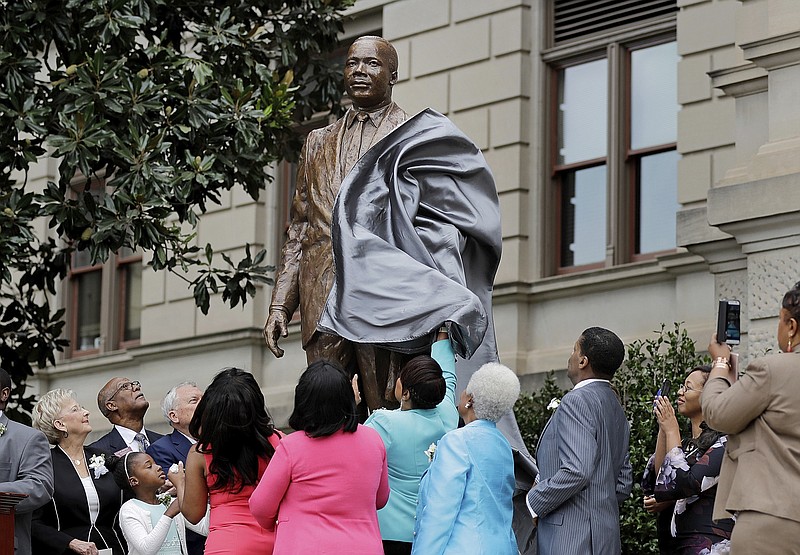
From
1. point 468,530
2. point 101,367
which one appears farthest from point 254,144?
point 101,367

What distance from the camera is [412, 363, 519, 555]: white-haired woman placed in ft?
25.9

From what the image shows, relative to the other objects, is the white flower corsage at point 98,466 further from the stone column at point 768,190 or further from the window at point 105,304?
the window at point 105,304

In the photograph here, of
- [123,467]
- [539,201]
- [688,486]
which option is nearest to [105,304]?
[539,201]

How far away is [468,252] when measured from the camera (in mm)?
9305

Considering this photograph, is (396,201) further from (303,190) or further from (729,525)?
(729,525)

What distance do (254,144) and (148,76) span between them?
0.99m

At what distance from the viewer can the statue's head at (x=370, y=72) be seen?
9.29 metres

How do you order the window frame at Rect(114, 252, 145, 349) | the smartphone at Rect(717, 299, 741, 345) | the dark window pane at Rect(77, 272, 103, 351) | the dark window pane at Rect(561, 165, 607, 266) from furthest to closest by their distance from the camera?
the dark window pane at Rect(77, 272, 103, 351)
the window frame at Rect(114, 252, 145, 349)
the dark window pane at Rect(561, 165, 607, 266)
the smartphone at Rect(717, 299, 741, 345)

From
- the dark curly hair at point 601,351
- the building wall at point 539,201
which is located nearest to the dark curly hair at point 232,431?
the dark curly hair at point 601,351

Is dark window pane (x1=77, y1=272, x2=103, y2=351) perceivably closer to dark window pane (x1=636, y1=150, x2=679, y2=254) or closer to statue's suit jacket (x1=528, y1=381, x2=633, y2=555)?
dark window pane (x1=636, y1=150, x2=679, y2=254)

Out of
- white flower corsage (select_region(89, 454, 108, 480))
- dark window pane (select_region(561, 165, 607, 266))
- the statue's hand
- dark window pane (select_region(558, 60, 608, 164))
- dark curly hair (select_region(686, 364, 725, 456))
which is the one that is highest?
dark window pane (select_region(558, 60, 608, 164))

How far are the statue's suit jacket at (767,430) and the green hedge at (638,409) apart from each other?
4.75 m

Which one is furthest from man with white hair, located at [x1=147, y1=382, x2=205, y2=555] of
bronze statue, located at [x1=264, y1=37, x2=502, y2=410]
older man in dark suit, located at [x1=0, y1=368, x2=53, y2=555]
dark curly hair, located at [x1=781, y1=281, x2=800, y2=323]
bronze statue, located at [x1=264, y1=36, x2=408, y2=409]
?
dark curly hair, located at [x1=781, y1=281, x2=800, y2=323]

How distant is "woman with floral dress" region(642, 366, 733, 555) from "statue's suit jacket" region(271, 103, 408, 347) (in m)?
1.83
